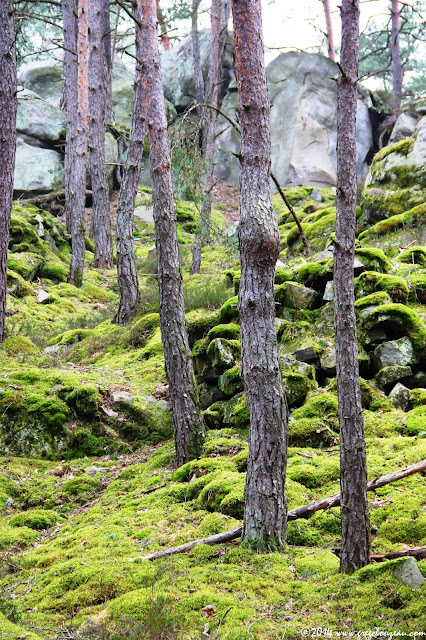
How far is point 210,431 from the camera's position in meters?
7.05

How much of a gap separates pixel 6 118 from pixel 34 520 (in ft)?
21.4

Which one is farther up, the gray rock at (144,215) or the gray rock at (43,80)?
the gray rock at (43,80)

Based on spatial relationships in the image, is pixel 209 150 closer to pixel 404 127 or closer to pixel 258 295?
pixel 404 127

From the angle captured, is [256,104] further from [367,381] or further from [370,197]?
[370,197]

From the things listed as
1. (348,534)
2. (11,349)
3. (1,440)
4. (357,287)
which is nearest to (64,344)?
(11,349)

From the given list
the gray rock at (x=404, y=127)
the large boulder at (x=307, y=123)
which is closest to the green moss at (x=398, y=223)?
the gray rock at (x=404, y=127)

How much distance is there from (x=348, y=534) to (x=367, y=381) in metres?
3.24

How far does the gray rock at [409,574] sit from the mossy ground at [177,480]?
0.06 meters

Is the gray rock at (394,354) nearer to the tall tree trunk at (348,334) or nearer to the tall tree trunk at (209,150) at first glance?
the tall tree trunk at (348,334)

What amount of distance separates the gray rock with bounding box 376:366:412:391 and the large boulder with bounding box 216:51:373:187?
57.4ft

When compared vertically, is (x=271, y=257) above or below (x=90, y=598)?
above

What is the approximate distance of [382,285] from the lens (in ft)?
26.3

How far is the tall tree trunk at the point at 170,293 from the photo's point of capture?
653 cm

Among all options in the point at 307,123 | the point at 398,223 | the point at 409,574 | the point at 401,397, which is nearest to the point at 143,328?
the point at 401,397
